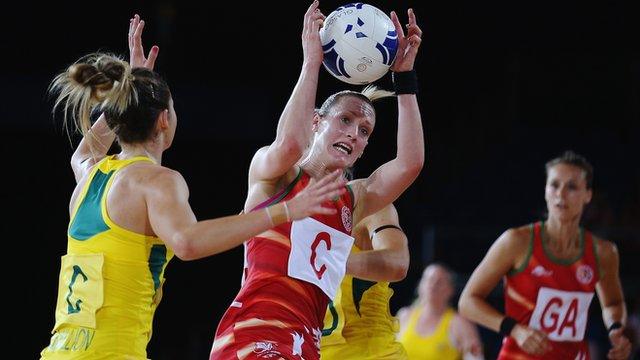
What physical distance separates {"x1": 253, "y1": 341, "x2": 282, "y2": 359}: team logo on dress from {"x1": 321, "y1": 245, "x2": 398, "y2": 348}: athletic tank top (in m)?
0.99

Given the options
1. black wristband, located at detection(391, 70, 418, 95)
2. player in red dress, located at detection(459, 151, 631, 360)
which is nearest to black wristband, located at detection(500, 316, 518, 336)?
player in red dress, located at detection(459, 151, 631, 360)

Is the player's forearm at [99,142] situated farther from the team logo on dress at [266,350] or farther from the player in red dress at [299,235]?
the team logo on dress at [266,350]

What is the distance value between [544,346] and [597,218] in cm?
532

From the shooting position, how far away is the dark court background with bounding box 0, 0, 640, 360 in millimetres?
10289

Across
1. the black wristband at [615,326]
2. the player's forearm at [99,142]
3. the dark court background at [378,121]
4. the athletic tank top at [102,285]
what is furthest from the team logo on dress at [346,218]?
the dark court background at [378,121]

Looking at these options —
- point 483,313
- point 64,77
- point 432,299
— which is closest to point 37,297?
point 432,299

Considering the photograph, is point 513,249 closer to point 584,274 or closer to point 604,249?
point 584,274

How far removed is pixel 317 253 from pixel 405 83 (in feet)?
2.81

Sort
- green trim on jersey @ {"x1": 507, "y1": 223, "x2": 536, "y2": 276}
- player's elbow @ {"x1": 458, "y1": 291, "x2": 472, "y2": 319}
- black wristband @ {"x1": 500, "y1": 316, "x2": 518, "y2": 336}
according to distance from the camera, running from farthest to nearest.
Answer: player's elbow @ {"x1": 458, "y1": 291, "x2": 472, "y2": 319}
green trim on jersey @ {"x1": 507, "y1": 223, "x2": 536, "y2": 276}
black wristband @ {"x1": 500, "y1": 316, "x2": 518, "y2": 336}

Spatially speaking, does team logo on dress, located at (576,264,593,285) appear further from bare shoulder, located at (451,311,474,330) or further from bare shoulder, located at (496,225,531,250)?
bare shoulder, located at (451,311,474,330)

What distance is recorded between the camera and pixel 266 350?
3.52m

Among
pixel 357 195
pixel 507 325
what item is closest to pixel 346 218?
pixel 357 195

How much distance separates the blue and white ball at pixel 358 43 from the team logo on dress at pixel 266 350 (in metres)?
1.21

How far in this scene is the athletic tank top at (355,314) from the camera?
4.53m
